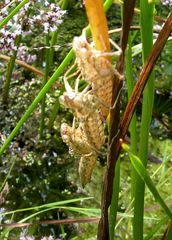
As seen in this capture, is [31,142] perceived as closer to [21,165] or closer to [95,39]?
[21,165]

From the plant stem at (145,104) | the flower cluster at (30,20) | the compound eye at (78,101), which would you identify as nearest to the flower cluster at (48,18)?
the flower cluster at (30,20)

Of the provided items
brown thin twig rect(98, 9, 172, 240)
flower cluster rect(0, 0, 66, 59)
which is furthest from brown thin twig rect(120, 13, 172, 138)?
flower cluster rect(0, 0, 66, 59)

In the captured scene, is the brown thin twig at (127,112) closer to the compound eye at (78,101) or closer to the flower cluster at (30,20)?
the compound eye at (78,101)

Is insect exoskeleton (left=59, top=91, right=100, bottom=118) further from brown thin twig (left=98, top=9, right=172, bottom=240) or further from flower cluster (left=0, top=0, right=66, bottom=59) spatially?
flower cluster (left=0, top=0, right=66, bottom=59)

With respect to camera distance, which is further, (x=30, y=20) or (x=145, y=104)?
(x=30, y=20)

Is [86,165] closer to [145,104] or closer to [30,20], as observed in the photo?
[145,104]

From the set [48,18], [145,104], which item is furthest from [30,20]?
[145,104]
